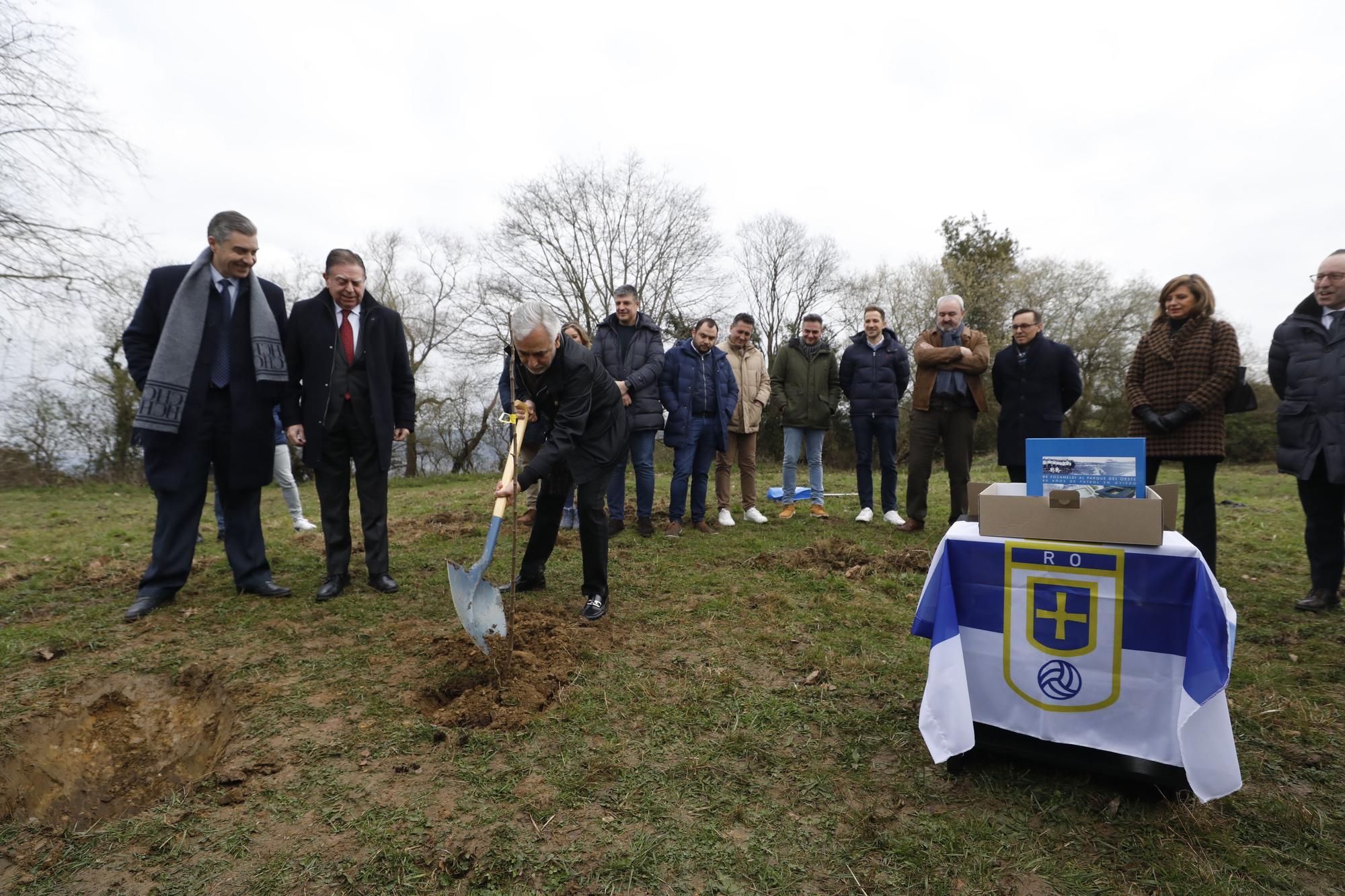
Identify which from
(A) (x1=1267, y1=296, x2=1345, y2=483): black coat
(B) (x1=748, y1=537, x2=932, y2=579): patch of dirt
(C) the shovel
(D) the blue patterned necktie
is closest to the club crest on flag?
(C) the shovel

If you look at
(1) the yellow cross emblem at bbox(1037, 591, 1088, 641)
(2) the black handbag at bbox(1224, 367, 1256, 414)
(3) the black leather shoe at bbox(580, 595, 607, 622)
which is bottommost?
(3) the black leather shoe at bbox(580, 595, 607, 622)

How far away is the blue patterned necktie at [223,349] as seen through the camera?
392 cm

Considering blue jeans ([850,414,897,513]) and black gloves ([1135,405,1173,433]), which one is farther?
blue jeans ([850,414,897,513])

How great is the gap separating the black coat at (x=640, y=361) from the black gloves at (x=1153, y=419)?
363cm

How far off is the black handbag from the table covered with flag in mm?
2628

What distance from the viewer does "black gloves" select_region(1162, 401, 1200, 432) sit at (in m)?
4.07

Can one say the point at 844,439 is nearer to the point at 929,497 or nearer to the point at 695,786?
the point at 929,497

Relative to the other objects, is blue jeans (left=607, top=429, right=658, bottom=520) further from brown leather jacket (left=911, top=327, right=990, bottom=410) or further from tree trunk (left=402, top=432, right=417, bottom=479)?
tree trunk (left=402, top=432, right=417, bottom=479)

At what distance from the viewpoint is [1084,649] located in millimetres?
2158

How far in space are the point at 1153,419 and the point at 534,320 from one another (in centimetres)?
399

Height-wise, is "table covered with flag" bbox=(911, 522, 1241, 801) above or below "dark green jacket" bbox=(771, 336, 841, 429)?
below

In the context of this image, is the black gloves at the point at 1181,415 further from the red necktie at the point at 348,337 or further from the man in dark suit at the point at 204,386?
the man in dark suit at the point at 204,386

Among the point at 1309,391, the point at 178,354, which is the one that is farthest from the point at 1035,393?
the point at 178,354

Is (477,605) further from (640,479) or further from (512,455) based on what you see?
(640,479)
